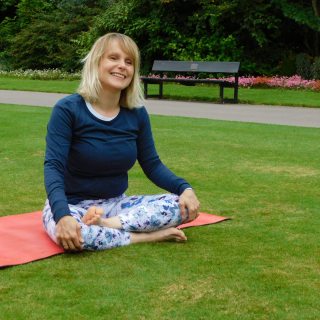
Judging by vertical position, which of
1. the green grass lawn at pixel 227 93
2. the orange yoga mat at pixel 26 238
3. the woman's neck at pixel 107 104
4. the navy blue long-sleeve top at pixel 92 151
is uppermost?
the woman's neck at pixel 107 104

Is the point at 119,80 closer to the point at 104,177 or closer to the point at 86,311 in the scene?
the point at 104,177

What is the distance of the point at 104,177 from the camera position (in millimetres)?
4789

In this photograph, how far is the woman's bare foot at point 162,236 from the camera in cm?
469

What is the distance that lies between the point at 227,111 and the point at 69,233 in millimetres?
11692

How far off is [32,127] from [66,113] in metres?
7.27

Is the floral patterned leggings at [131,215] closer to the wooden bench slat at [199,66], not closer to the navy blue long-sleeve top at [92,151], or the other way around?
the navy blue long-sleeve top at [92,151]

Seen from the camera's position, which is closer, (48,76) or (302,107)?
(302,107)

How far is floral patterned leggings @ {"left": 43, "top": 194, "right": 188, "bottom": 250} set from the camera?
4.54m

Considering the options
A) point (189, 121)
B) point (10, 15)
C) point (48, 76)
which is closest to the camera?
point (189, 121)

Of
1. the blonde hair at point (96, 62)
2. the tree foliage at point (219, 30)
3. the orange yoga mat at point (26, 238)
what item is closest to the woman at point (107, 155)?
the blonde hair at point (96, 62)

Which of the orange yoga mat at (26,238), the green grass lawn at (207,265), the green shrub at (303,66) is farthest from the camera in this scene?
the green shrub at (303,66)

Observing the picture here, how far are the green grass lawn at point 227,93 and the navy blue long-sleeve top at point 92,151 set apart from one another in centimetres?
1271

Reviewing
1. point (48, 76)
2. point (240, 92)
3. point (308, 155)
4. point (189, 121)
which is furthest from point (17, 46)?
point (308, 155)

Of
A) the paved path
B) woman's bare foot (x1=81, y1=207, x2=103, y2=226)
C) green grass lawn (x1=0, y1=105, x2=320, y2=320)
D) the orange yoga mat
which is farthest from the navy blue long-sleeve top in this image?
the paved path
